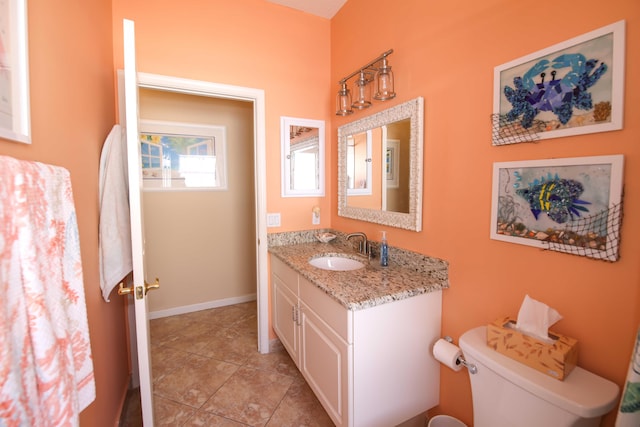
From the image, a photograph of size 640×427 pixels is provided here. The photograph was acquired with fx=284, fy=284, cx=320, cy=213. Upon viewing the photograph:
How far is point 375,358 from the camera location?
1.34 m

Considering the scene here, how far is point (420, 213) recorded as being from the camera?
160 centimetres

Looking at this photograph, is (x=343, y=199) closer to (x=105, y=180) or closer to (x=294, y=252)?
(x=294, y=252)

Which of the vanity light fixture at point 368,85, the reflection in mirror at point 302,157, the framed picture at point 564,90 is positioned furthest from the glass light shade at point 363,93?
the framed picture at point 564,90

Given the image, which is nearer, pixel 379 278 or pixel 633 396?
pixel 633 396

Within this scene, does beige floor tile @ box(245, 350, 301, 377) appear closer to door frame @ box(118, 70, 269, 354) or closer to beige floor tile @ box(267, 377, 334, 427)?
door frame @ box(118, 70, 269, 354)

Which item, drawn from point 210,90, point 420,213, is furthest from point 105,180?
point 420,213

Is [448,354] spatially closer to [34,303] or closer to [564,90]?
[564,90]

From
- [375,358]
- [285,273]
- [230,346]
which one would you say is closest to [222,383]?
[230,346]

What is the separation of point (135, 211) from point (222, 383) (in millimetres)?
1462

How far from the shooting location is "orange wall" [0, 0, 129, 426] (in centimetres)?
87

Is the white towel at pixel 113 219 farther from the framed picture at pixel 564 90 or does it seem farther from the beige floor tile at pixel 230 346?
the framed picture at pixel 564 90

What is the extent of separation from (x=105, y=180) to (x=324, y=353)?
1.45 metres

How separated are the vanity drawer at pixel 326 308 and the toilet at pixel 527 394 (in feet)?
1.61

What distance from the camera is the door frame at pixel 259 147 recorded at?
197cm
